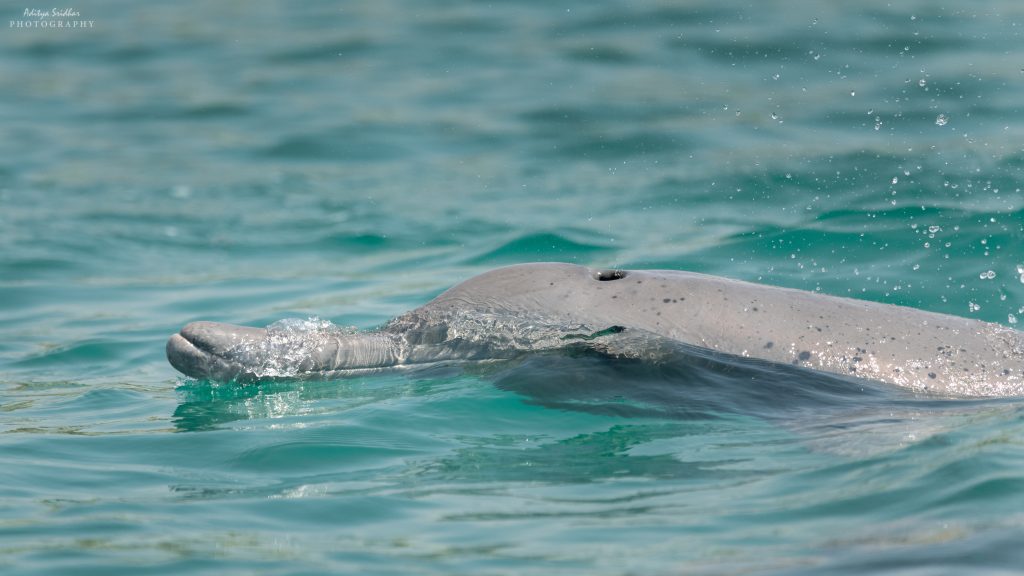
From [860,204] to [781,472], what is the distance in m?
8.56

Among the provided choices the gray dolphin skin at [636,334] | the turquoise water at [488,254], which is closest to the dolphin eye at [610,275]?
the gray dolphin skin at [636,334]

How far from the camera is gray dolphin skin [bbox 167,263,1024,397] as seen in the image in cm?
733

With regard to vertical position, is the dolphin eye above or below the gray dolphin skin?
above

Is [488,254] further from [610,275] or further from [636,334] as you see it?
[636,334]

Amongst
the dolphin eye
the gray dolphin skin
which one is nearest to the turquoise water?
the gray dolphin skin

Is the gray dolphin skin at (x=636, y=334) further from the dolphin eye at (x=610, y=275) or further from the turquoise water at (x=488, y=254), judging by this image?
the turquoise water at (x=488, y=254)

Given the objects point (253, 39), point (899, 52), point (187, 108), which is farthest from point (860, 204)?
point (253, 39)

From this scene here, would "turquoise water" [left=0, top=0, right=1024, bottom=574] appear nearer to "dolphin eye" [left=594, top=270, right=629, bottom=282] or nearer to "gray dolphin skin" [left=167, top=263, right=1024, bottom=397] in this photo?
"gray dolphin skin" [left=167, top=263, right=1024, bottom=397]

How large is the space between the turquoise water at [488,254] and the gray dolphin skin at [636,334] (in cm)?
18

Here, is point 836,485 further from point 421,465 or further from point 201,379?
point 201,379

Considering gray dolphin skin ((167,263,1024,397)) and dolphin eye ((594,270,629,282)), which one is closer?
gray dolphin skin ((167,263,1024,397))

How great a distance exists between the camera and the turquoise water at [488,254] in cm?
562

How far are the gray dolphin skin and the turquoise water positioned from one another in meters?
0.18

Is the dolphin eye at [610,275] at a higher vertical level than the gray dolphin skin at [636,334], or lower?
higher
